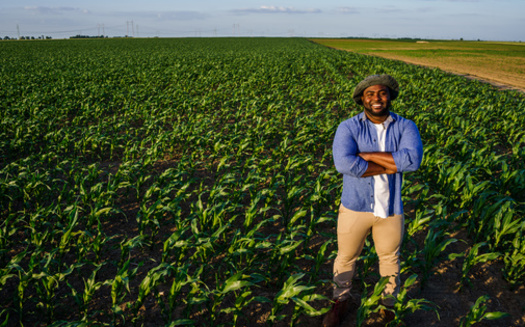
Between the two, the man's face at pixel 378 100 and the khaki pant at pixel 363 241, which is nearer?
the man's face at pixel 378 100

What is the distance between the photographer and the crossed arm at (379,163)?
2503 millimetres

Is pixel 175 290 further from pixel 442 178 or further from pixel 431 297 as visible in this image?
pixel 442 178

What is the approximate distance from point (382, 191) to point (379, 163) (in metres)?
0.25

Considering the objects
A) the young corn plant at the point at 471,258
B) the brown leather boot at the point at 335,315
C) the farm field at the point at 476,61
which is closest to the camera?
the brown leather boot at the point at 335,315

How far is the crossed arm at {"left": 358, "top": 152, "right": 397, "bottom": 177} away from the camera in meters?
2.50

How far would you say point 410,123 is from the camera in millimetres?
2623

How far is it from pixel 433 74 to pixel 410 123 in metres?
18.6

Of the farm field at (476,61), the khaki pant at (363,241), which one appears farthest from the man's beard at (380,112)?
the farm field at (476,61)

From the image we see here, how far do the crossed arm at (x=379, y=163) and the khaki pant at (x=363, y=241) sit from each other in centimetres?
38

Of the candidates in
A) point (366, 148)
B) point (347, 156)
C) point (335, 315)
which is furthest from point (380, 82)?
point (335, 315)

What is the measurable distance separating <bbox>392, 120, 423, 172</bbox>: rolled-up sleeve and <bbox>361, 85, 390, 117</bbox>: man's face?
0.27 m

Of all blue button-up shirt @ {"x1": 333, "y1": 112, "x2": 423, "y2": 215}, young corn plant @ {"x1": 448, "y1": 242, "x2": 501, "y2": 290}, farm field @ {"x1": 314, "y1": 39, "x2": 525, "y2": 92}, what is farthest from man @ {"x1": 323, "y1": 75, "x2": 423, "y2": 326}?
farm field @ {"x1": 314, "y1": 39, "x2": 525, "y2": 92}

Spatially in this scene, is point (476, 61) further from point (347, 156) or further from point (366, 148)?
point (347, 156)

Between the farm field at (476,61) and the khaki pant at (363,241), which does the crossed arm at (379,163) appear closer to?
the khaki pant at (363,241)
